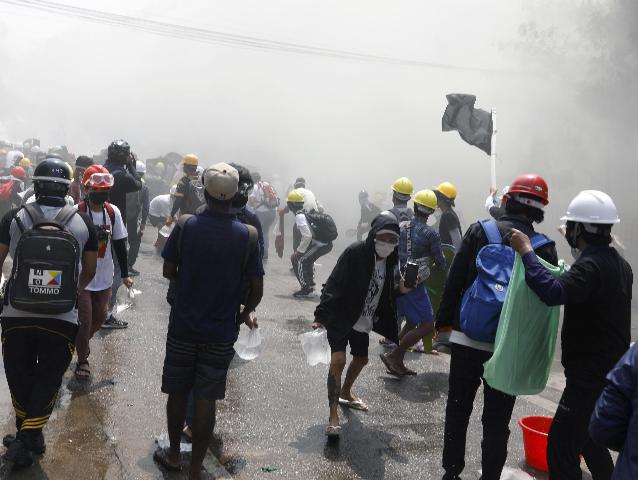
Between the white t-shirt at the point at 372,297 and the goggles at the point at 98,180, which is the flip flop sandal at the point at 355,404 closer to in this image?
the white t-shirt at the point at 372,297

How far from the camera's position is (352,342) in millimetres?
5199

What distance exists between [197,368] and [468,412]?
4.87 feet

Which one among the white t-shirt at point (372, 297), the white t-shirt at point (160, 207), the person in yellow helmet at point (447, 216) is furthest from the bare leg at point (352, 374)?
the white t-shirt at point (160, 207)

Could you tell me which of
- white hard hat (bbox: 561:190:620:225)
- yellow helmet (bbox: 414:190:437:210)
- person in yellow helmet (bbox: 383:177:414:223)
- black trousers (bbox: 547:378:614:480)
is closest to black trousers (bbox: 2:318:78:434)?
black trousers (bbox: 547:378:614:480)

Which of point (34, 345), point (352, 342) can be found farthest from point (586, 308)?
point (34, 345)

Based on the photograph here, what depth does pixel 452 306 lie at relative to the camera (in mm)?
3969

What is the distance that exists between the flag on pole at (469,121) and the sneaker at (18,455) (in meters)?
7.48

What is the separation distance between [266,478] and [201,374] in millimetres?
794

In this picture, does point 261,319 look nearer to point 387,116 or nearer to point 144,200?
point 144,200

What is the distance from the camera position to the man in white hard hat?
3426mm

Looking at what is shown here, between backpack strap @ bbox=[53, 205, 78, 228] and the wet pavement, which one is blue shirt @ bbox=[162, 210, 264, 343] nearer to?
backpack strap @ bbox=[53, 205, 78, 228]

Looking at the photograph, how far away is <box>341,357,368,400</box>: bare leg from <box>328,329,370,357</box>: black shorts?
0.21 feet

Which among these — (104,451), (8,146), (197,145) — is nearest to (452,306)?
(104,451)

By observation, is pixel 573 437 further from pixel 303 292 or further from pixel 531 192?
pixel 303 292
